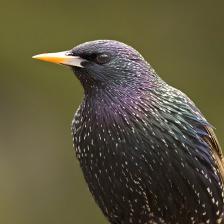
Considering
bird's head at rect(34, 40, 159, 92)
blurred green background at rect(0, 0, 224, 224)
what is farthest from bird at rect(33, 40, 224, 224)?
blurred green background at rect(0, 0, 224, 224)

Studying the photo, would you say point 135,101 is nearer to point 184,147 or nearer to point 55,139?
point 184,147

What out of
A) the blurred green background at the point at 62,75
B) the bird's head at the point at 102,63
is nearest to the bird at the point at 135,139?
the bird's head at the point at 102,63

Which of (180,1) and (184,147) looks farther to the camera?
(180,1)

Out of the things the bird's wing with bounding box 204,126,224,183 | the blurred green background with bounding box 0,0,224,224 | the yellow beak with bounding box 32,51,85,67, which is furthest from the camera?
the blurred green background with bounding box 0,0,224,224

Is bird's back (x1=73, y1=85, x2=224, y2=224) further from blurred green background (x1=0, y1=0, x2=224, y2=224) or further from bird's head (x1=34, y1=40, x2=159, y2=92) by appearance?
blurred green background (x1=0, y1=0, x2=224, y2=224)

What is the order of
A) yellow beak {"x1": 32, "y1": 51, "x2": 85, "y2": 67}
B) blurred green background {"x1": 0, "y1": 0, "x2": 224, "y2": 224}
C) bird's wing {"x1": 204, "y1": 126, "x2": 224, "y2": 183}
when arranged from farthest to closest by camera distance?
1. blurred green background {"x1": 0, "y1": 0, "x2": 224, "y2": 224}
2. bird's wing {"x1": 204, "y1": 126, "x2": 224, "y2": 183}
3. yellow beak {"x1": 32, "y1": 51, "x2": 85, "y2": 67}

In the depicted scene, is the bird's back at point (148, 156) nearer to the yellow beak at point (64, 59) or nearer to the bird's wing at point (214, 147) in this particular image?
the bird's wing at point (214, 147)

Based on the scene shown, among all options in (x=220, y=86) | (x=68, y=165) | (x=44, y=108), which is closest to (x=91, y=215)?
(x=68, y=165)

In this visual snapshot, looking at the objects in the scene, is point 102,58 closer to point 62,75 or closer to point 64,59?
point 64,59
